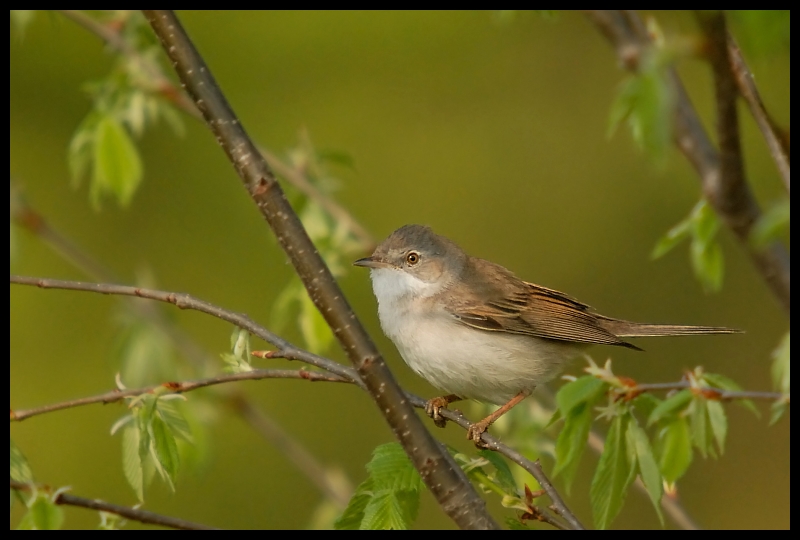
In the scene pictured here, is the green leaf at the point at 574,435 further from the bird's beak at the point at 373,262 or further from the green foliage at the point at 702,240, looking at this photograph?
the bird's beak at the point at 373,262

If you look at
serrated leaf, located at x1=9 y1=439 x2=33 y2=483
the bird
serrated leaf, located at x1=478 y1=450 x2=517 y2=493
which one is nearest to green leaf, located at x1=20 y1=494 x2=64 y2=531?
serrated leaf, located at x1=9 y1=439 x2=33 y2=483

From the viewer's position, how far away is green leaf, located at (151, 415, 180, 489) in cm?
269

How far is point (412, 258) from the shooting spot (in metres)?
5.16

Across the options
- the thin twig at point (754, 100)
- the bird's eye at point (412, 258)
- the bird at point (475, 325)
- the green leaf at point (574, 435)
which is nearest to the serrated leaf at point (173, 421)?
the green leaf at point (574, 435)

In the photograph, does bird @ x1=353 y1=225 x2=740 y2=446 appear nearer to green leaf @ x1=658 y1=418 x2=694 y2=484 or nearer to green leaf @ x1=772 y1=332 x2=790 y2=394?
green leaf @ x1=772 y1=332 x2=790 y2=394

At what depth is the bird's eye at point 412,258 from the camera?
5148 mm

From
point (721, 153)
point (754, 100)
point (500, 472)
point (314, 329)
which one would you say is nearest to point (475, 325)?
point (314, 329)

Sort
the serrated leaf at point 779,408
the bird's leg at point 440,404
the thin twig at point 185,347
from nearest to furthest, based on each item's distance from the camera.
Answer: the serrated leaf at point 779,408 → the bird's leg at point 440,404 → the thin twig at point 185,347

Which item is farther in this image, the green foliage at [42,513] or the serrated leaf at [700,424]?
the green foliage at [42,513]

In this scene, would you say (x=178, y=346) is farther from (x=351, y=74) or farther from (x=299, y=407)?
(x=351, y=74)

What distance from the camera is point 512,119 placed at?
1034cm

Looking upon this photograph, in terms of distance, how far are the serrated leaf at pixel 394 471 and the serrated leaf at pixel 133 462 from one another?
701 millimetres

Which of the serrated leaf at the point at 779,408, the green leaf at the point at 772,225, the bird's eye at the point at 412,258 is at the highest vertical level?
the bird's eye at the point at 412,258
